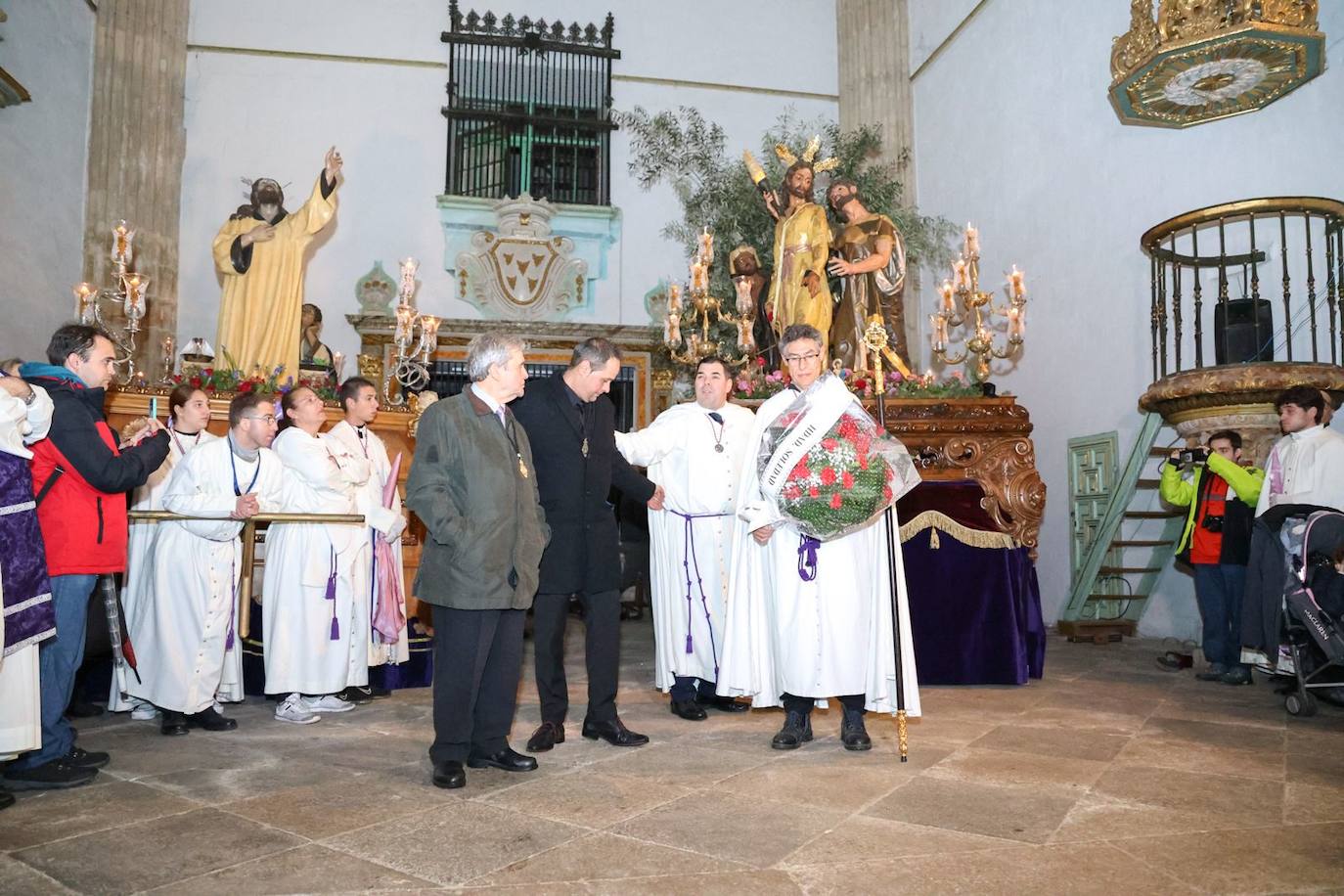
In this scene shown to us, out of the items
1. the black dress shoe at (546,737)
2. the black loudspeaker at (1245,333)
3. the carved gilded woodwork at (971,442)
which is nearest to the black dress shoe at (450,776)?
the black dress shoe at (546,737)

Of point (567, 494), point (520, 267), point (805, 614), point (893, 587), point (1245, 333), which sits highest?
point (520, 267)

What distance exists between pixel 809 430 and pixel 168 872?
2.66 meters

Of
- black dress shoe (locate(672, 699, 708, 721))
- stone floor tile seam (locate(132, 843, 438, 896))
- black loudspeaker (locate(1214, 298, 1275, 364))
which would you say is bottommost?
black dress shoe (locate(672, 699, 708, 721))

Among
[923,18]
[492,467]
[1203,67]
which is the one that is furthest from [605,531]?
[923,18]

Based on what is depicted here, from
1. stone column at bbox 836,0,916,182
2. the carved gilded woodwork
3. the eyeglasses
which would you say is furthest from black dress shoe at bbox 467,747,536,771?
stone column at bbox 836,0,916,182

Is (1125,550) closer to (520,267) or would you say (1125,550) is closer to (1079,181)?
(1079,181)

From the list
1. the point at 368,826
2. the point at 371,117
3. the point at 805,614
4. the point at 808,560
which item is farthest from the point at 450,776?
the point at 371,117

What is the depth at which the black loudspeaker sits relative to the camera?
6898 millimetres

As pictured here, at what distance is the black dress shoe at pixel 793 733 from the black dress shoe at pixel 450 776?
4.45 ft

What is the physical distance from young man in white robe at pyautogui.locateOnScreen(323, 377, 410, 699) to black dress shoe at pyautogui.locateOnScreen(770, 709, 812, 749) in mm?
2386

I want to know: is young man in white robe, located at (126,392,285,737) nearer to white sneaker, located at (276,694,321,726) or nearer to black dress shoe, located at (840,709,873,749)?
white sneaker, located at (276,694,321,726)

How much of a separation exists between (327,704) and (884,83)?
35.8 feet

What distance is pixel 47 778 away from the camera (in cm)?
344

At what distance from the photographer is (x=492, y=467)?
3.59 meters
